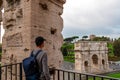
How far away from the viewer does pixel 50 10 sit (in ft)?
17.6

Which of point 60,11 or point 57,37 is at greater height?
point 60,11

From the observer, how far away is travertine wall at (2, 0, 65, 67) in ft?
16.5

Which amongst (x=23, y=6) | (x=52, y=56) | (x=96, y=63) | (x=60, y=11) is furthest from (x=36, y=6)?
(x=96, y=63)

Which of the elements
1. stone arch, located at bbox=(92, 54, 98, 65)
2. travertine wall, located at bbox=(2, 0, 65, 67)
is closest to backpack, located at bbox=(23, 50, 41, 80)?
travertine wall, located at bbox=(2, 0, 65, 67)

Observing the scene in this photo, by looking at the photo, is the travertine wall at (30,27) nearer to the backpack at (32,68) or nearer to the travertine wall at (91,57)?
the backpack at (32,68)

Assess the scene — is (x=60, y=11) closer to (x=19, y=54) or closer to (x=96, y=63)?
(x=19, y=54)

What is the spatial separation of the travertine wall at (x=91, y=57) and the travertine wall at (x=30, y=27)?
87.1ft

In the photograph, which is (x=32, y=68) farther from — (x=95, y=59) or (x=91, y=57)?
(x=95, y=59)

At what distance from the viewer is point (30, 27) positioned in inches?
196

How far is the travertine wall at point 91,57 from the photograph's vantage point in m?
33.0

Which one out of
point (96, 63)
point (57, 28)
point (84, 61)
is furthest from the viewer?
point (96, 63)

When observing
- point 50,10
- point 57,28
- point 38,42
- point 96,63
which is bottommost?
point 96,63

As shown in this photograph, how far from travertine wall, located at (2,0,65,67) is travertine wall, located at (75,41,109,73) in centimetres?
2655

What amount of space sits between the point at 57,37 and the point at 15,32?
956mm
